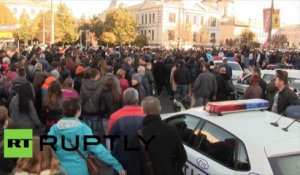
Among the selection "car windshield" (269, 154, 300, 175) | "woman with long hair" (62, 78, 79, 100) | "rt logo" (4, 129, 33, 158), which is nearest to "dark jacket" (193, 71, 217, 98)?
"woman with long hair" (62, 78, 79, 100)

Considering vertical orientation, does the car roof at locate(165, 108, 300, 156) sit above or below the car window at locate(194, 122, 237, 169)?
above

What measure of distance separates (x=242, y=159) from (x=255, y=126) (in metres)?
0.52

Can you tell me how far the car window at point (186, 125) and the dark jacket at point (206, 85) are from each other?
16.1ft

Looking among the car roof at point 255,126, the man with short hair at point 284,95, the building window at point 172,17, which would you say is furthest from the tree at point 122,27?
the car roof at point 255,126

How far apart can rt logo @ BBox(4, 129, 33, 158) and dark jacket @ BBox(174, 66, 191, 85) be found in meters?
9.23

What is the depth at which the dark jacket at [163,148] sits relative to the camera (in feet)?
13.6

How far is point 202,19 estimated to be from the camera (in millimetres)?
110500

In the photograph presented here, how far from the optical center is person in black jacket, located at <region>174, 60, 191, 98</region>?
12.8m

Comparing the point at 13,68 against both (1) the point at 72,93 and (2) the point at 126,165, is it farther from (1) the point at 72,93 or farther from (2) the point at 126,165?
(2) the point at 126,165

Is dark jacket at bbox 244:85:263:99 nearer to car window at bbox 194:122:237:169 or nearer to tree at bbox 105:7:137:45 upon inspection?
car window at bbox 194:122:237:169

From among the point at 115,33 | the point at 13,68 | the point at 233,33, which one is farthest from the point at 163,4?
the point at 13,68

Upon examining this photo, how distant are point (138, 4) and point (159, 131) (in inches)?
4603

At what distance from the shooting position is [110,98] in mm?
7164

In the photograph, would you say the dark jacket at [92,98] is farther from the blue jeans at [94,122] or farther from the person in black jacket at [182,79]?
the person in black jacket at [182,79]
